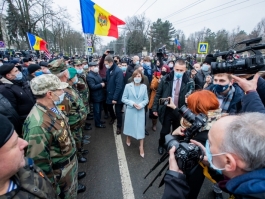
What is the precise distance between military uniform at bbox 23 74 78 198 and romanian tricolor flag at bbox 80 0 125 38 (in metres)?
3.84

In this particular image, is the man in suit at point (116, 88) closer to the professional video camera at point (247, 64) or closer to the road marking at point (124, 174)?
the road marking at point (124, 174)

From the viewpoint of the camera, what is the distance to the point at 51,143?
6.03 feet

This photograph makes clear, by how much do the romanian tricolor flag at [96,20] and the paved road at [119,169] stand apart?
136 inches

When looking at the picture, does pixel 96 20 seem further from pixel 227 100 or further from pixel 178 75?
pixel 227 100

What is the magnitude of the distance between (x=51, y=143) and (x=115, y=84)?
302 cm

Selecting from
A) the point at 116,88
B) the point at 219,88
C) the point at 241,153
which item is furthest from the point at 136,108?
the point at 241,153

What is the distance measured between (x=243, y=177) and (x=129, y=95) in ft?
9.58

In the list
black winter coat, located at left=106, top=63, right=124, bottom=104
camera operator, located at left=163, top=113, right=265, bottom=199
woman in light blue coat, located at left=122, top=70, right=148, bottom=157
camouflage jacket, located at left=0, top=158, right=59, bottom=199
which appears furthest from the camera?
black winter coat, located at left=106, top=63, right=124, bottom=104

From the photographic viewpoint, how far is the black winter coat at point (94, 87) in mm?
4801

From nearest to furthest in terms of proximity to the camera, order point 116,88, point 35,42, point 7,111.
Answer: point 7,111
point 116,88
point 35,42

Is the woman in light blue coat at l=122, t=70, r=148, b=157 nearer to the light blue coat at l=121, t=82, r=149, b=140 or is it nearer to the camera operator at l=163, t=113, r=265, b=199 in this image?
the light blue coat at l=121, t=82, r=149, b=140

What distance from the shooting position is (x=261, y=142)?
2.87 feet

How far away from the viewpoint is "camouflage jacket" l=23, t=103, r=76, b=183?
1670 millimetres

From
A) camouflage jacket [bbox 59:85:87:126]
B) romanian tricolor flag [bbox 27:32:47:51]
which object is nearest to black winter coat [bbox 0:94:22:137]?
camouflage jacket [bbox 59:85:87:126]
